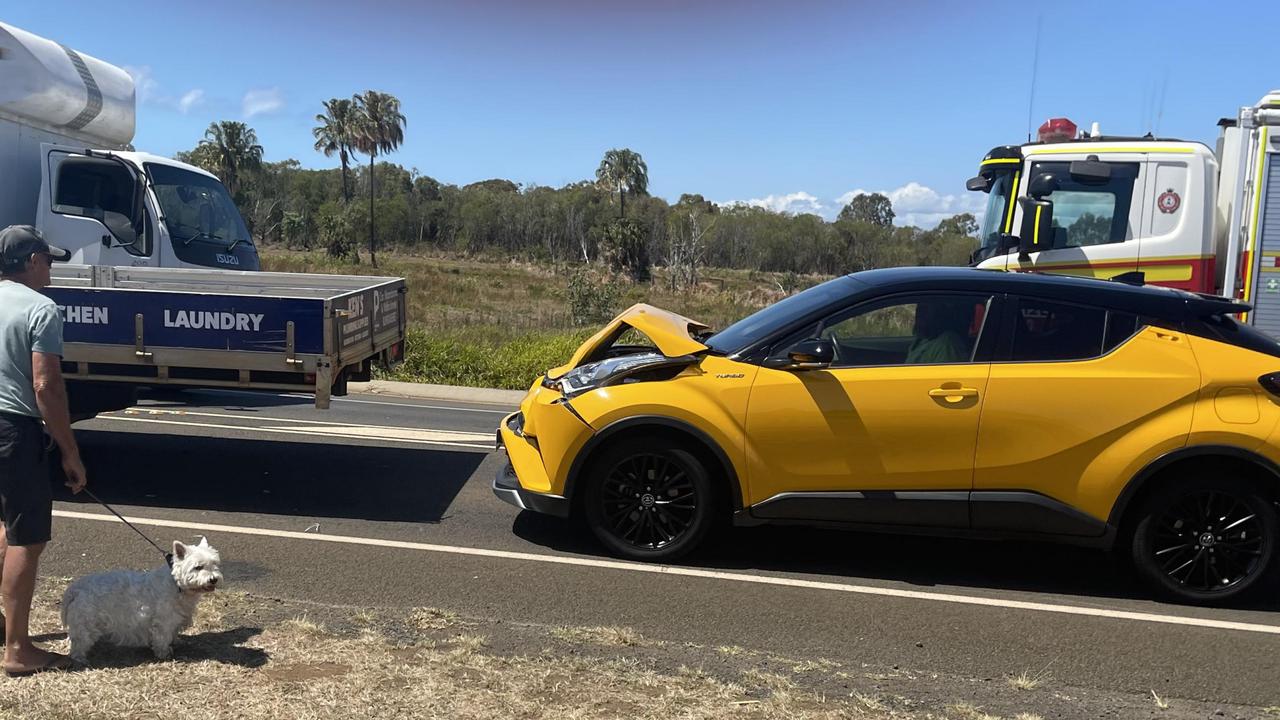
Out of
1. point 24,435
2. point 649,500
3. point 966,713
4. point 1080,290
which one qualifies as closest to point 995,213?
point 1080,290

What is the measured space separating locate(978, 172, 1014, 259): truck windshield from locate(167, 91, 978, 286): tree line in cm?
5592

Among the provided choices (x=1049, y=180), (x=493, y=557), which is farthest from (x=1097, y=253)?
(x=493, y=557)

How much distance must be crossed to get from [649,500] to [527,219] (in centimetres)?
9254

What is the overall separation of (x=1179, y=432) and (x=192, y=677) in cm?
485

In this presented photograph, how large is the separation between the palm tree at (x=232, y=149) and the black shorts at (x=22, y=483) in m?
69.1

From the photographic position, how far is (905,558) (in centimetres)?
618

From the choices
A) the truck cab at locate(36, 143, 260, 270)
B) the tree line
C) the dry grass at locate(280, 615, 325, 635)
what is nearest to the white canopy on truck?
the truck cab at locate(36, 143, 260, 270)

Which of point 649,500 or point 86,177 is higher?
point 86,177

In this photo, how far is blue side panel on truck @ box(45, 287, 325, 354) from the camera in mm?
6355

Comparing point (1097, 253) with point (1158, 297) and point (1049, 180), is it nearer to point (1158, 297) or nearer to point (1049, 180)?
point (1049, 180)

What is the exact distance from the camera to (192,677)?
3988mm

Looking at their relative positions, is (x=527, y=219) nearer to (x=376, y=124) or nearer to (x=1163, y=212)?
(x=376, y=124)

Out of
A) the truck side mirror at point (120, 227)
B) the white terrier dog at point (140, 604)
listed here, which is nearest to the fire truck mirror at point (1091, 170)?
the white terrier dog at point (140, 604)

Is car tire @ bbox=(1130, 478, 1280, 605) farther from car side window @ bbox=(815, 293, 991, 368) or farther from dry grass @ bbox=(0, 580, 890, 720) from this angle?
dry grass @ bbox=(0, 580, 890, 720)
